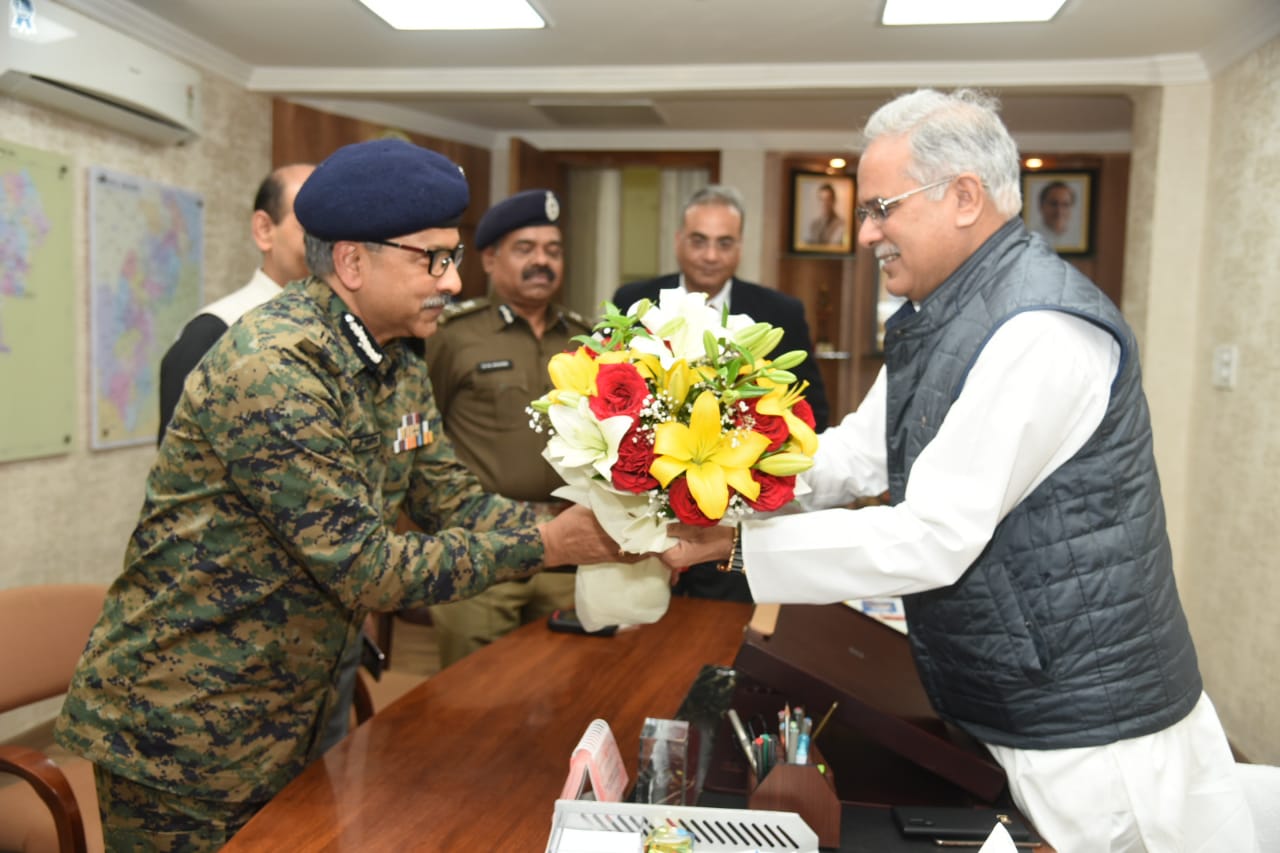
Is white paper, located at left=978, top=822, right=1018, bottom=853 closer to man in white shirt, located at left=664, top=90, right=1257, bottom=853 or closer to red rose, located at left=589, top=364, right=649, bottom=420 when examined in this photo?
man in white shirt, located at left=664, top=90, right=1257, bottom=853

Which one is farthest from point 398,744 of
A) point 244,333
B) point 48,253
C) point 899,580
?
point 48,253

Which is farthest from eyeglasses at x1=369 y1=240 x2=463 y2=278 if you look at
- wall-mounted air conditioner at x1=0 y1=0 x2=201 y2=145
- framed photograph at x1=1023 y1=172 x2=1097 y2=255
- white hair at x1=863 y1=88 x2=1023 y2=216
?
framed photograph at x1=1023 y1=172 x2=1097 y2=255

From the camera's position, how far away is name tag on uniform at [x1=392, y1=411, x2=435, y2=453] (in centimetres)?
185

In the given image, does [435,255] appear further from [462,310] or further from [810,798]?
[462,310]

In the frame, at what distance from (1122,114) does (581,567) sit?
531 cm

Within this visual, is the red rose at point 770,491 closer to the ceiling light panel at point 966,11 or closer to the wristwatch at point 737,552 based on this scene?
the wristwatch at point 737,552

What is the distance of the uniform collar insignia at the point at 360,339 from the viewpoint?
170 cm

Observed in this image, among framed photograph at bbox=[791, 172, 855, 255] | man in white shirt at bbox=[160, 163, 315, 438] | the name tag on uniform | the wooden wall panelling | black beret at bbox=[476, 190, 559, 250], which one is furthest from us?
framed photograph at bbox=[791, 172, 855, 255]

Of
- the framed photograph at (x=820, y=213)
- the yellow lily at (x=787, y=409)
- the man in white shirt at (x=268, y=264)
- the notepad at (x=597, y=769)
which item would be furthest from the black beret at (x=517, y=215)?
the framed photograph at (x=820, y=213)

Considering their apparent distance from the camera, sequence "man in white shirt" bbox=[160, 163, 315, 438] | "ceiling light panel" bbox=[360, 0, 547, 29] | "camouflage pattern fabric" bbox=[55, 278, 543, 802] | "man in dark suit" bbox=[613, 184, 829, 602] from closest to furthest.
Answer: "camouflage pattern fabric" bbox=[55, 278, 543, 802]
"man in white shirt" bbox=[160, 163, 315, 438]
"man in dark suit" bbox=[613, 184, 829, 602]
"ceiling light panel" bbox=[360, 0, 547, 29]

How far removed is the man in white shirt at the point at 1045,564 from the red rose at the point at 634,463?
0.29 metres

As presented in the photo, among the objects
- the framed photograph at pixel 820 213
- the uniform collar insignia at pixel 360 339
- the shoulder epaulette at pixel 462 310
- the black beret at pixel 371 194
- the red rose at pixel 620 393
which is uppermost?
the framed photograph at pixel 820 213

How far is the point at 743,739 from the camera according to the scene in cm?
144

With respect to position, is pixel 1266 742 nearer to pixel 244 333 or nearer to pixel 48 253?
pixel 244 333
